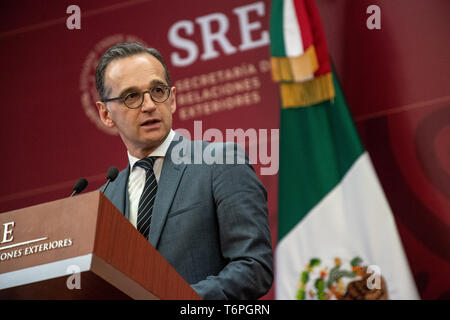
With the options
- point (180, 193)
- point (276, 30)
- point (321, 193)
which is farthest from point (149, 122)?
point (276, 30)

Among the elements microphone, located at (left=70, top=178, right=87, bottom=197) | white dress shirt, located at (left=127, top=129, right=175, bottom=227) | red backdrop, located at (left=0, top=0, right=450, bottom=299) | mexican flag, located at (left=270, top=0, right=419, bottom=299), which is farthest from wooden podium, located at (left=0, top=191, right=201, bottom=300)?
red backdrop, located at (left=0, top=0, right=450, bottom=299)

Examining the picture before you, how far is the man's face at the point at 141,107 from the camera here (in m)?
2.11

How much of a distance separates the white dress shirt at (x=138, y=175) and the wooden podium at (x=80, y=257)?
0.62 meters

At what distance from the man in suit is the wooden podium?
0.25 meters

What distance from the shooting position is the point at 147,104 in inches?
82.2

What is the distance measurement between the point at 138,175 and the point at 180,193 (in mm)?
276

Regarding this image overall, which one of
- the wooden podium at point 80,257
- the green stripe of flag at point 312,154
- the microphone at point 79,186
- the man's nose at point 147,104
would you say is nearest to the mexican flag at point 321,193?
the green stripe of flag at point 312,154

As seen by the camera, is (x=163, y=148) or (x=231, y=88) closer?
(x=163, y=148)

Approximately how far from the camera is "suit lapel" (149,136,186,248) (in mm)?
1895

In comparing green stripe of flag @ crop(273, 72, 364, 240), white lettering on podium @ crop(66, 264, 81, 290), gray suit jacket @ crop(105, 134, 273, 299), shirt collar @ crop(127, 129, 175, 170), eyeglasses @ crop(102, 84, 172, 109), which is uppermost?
green stripe of flag @ crop(273, 72, 364, 240)

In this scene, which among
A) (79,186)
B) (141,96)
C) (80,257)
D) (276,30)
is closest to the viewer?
(80,257)

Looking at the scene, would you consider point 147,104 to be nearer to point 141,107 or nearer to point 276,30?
point 141,107

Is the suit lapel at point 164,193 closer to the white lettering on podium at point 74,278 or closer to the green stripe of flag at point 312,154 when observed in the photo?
the white lettering on podium at point 74,278

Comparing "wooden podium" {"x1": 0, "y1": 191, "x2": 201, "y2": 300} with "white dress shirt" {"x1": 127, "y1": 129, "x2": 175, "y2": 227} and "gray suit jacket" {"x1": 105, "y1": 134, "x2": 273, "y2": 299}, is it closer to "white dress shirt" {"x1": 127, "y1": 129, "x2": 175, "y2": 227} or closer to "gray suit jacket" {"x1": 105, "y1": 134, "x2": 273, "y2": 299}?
"gray suit jacket" {"x1": 105, "y1": 134, "x2": 273, "y2": 299}
